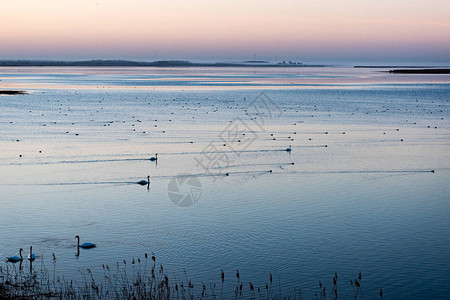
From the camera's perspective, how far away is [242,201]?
26.1 meters

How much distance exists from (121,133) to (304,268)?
108 feet

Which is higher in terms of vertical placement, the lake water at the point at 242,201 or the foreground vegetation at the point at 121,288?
the lake water at the point at 242,201

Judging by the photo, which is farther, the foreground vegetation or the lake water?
the lake water

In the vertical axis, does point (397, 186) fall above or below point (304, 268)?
above

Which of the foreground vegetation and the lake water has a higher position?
the lake water

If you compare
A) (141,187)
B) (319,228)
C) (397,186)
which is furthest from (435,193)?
(141,187)

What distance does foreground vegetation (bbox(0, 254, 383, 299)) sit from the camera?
50.3ft

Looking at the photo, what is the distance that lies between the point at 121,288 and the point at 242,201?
416 inches

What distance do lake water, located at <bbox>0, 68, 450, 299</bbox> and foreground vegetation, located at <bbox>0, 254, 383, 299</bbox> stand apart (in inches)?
16.0

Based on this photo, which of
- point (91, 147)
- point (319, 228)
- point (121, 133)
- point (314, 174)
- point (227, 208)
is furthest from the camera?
point (121, 133)

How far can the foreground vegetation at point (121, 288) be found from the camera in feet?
50.3

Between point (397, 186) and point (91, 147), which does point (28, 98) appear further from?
point (397, 186)

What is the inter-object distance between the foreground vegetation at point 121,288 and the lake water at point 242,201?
41 cm

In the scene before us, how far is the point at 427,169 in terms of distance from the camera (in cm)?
3372
